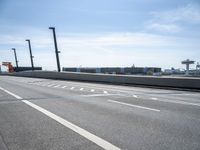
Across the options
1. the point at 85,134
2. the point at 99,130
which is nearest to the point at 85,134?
the point at 85,134

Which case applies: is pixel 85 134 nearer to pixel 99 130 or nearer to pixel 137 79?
pixel 99 130

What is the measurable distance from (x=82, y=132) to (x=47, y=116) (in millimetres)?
2694

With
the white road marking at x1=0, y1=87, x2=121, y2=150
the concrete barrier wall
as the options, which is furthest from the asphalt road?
the concrete barrier wall

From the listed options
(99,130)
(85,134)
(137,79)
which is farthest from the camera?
(137,79)

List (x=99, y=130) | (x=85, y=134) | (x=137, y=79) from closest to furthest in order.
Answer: (x=85, y=134)
(x=99, y=130)
(x=137, y=79)

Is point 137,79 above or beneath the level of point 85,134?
beneath

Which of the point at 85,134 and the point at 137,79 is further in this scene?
the point at 137,79

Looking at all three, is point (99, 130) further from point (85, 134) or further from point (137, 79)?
point (137, 79)

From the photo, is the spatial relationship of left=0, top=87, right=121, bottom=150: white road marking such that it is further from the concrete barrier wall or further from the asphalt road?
the concrete barrier wall

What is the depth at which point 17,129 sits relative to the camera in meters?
7.11

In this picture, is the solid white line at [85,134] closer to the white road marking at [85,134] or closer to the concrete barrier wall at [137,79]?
the white road marking at [85,134]

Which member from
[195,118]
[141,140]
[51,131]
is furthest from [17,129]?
[195,118]

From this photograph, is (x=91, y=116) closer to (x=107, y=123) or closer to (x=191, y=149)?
(x=107, y=123)

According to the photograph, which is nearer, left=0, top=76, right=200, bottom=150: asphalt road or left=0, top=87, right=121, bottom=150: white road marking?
left=0, top=87, right=121, bottom=150: white road marking
